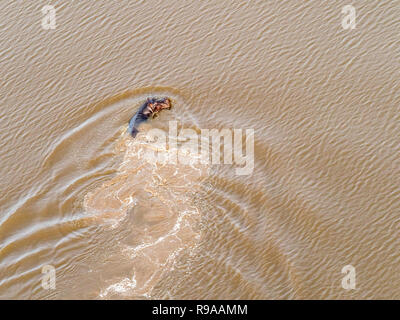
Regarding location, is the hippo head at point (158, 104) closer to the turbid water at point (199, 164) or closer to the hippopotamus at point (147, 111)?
the hippopotamus at point (147, 111)

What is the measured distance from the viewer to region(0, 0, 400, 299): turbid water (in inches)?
441

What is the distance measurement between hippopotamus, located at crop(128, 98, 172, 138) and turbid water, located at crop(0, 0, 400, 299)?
→ 0.77 feet

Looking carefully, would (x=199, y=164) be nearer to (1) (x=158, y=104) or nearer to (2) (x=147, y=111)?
(2) (x=147, y=111)

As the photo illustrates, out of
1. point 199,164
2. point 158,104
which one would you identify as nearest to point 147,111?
point 158,104

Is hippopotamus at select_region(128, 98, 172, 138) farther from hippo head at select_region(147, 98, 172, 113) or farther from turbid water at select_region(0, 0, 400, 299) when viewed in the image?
turbid water at select_region(0, 0, 400, 299)

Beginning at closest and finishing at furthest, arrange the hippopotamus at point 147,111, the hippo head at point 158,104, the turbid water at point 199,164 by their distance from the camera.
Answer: the turbid water at point 199,164 → the hippopotamus at point 147,111 → the hippo head at point 158,104

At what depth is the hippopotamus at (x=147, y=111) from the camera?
14.3m

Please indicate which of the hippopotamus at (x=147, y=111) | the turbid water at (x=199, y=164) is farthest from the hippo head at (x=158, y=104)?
the turbid water at (x=199, y=164)

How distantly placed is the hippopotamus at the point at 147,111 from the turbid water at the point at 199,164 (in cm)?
23

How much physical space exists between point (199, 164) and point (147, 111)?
2.38m

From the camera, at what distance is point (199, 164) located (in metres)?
13.4

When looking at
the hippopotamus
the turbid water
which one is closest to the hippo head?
the hippopotamus

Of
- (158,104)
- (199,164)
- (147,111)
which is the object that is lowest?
(199,164)
